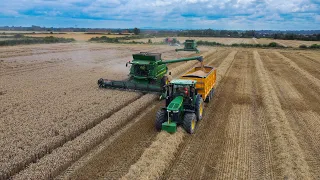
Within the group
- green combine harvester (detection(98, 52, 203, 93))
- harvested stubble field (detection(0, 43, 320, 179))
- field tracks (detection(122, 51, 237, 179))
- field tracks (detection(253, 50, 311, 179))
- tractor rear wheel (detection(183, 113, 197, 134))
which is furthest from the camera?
green combine harvester (detection(98, 52, 203, 93))

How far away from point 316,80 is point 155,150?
20100mm

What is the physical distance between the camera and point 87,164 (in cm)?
928

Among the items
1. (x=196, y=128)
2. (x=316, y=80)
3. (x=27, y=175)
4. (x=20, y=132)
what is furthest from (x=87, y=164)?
(x=316, y=80)

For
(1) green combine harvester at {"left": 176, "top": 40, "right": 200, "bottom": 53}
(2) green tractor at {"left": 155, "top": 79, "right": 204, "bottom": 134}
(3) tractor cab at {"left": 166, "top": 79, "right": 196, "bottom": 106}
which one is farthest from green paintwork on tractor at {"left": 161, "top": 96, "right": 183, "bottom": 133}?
(1) green combine harvester at {"left": 176, "top": 40, "right": 200, "bottom": 53}

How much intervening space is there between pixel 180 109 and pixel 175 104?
511mm

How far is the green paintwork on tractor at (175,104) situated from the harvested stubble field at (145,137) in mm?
1075

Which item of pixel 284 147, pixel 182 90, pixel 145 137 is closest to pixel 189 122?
pixel 182 90

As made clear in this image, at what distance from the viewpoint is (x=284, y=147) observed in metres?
10.2

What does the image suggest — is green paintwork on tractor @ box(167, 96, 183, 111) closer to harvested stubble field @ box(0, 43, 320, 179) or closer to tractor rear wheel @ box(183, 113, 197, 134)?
tractor rear wheel @ box(183, 113, 197, 134)

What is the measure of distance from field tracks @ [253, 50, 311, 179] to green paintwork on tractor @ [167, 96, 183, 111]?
3950mm

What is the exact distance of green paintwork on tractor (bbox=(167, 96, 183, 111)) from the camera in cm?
1116

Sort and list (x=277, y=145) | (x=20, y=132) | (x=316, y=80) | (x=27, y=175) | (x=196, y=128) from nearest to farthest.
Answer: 1. (x=27, y=175)
2. (x=277, y=145)
3. (x=20, y=132)
4. (x=196, y=128)
5. (x=316, y=80)

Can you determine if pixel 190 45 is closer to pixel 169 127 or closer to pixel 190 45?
pixel 190 45

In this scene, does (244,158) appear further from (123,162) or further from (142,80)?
(142,80)
